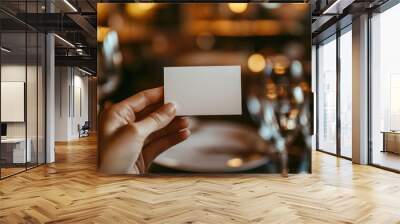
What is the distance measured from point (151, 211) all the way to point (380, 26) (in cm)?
626

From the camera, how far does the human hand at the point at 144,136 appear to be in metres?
6.64

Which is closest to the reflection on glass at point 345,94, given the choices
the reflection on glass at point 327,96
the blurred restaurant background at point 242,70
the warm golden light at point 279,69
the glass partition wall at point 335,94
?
the glass partition wall at point 335,94

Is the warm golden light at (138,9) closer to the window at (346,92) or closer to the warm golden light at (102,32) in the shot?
the warm golden light at (102,32)

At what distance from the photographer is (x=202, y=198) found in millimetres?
5012

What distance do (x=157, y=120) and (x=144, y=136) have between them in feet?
1.18

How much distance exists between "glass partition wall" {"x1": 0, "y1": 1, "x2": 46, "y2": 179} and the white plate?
2.96m

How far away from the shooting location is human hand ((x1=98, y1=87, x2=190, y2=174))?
664 cm

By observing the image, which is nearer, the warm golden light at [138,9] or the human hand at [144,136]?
the human hand at [144,136]

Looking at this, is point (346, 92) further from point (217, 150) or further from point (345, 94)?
point (217, 150)

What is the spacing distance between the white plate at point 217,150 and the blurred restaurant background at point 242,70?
0.06 feet

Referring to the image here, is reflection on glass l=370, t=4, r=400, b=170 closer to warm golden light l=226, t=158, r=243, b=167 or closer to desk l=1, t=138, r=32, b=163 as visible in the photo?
warm golden light l=226, t=158, r=243, b=167

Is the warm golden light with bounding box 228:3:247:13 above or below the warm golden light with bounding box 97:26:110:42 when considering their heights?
above

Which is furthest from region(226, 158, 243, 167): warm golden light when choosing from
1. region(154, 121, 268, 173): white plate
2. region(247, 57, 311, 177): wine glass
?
region(247, 57, 311, 177): wine glass

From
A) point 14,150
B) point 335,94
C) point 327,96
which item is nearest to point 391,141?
point 335,94
